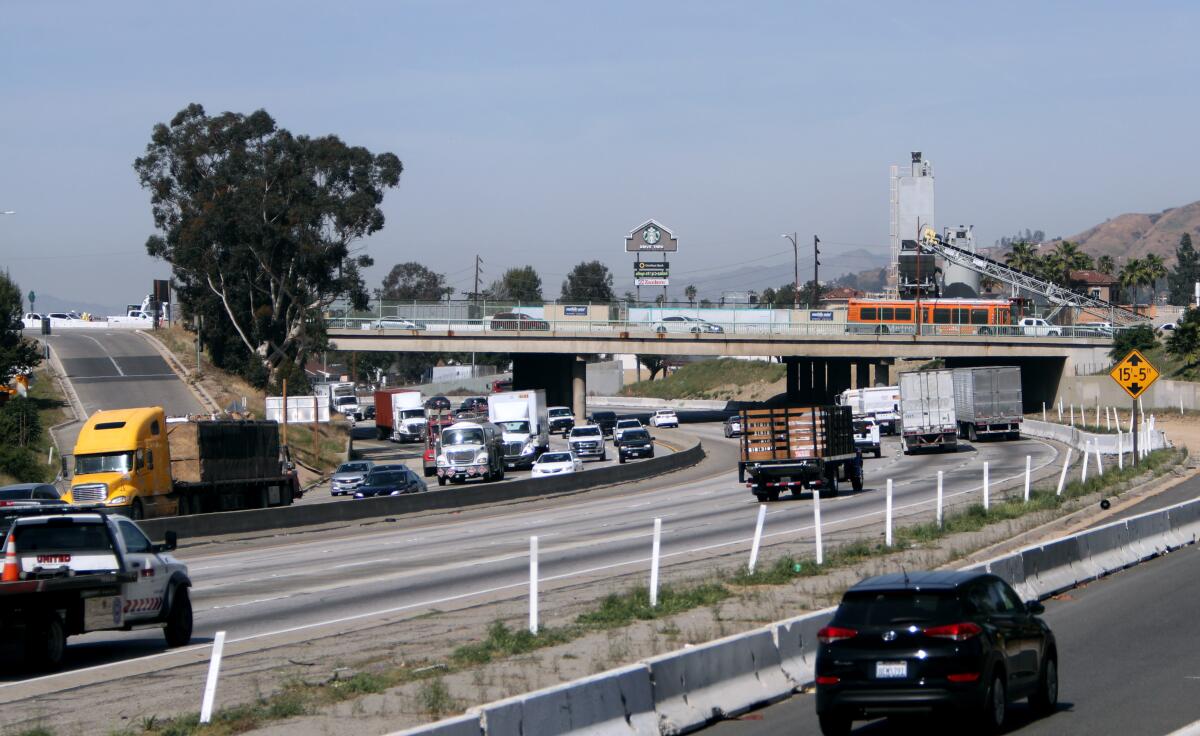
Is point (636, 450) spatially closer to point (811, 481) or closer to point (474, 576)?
point (811, 481)

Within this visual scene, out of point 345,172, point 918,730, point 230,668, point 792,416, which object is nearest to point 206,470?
point 792,416

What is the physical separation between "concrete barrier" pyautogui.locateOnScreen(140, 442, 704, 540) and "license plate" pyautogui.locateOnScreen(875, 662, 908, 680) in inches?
989

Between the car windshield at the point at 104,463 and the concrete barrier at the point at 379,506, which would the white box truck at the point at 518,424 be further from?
the car windshield at the point at 104,463

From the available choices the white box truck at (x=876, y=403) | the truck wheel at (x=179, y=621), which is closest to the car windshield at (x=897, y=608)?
the truck wheel at (x=179, y=621)

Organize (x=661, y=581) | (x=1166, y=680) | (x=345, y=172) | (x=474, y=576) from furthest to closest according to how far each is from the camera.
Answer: (x=345, y=172) < (x=474, y=576) < (x=661, y=581) < (x=1166, y=680)

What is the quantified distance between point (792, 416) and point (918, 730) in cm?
2854

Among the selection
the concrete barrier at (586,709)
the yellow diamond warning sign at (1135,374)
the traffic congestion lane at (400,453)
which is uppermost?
the yellow diamond warning sign at (1135,374)

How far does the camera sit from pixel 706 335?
9006cm

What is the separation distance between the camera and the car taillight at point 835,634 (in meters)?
11.0

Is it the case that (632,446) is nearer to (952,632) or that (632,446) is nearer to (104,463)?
(104,463)

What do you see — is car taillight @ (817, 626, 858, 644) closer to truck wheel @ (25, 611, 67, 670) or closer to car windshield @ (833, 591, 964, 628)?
car windshield @ (833, 591, 964, 628)

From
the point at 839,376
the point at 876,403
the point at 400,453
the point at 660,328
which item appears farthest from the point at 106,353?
the point at 839,376

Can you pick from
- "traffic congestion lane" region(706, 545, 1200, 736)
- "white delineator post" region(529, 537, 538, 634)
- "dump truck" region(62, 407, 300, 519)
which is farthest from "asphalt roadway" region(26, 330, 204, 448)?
"traffic congestion lane" region(706, 545, 1200, 736)

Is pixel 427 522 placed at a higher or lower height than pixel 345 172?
lower
